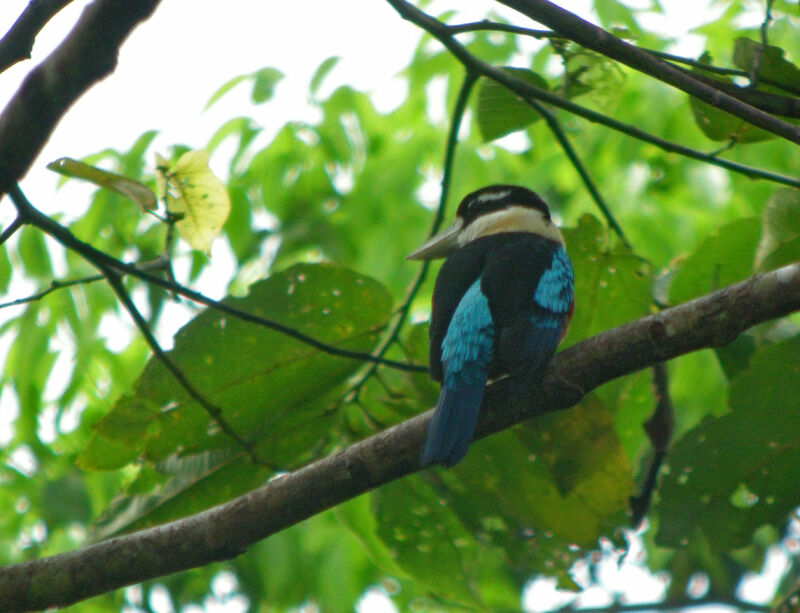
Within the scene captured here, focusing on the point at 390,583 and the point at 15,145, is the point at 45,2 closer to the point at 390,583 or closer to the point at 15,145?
the point at 15,145

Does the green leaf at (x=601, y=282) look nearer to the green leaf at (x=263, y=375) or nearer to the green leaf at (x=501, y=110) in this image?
the green leaf at (x=501, y=110)

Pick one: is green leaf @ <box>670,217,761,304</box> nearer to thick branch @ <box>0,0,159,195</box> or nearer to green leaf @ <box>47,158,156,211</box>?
green leaf @ <box>47,158,156,211</box>

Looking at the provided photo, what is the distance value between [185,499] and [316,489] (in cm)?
79

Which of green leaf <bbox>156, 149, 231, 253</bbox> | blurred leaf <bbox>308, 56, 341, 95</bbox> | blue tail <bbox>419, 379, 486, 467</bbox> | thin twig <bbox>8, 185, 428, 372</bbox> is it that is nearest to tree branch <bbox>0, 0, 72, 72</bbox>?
thin twig <bbox>8, 185, 428, 372</bbox>

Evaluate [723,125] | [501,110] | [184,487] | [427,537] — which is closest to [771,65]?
[723,125]

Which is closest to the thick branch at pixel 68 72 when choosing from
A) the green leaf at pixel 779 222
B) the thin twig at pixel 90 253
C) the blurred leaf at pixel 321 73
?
the thin twig at pixel 90 253

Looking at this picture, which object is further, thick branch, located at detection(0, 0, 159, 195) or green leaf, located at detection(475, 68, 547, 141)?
green leaf, located at detection(475, 68, 547, 141)

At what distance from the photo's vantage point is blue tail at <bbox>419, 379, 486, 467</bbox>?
2.07m

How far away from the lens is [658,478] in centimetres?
282

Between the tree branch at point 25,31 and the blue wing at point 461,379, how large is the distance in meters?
1.19

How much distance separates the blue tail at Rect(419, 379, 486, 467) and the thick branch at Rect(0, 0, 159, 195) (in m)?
1.10

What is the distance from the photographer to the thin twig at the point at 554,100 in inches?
95.9

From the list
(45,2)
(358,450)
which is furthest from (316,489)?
(45,2)

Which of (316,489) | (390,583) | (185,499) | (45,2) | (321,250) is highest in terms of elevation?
(321,250)
